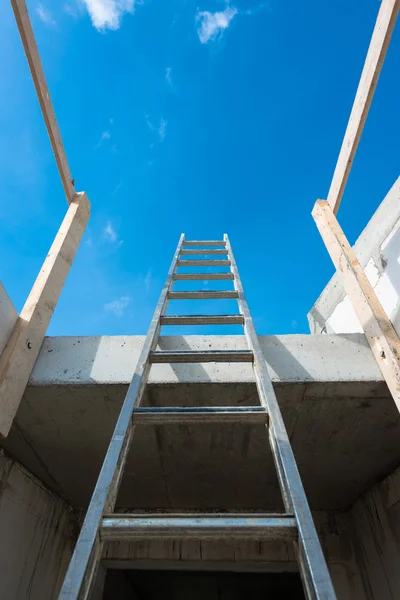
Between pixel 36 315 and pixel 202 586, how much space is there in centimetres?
587

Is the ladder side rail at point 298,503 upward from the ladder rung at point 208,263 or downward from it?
downward

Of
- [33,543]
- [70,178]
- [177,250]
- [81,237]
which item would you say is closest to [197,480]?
[33,543]

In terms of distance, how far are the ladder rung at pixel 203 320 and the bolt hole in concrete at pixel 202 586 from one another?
3877 mm

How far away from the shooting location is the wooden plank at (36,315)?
2221 mm

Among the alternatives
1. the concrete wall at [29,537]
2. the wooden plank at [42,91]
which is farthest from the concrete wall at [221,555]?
the wooden plank at [42,91]

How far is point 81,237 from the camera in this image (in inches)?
132

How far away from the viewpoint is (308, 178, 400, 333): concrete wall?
2793 mm

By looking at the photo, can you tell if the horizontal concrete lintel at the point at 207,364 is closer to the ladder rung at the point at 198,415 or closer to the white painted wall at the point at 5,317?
the white painted wall at the point at 5,317

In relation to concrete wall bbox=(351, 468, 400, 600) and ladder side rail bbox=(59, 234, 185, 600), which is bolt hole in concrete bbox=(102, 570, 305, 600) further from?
ladder side rail bbox=(59, 234, 185, 600)

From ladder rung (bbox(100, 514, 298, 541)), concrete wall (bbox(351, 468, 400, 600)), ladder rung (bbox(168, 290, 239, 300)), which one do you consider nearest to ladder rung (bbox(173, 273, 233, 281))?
ladder rung (bbox(168, 290, 239, 300))

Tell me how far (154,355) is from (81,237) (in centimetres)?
172

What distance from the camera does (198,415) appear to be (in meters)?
1.54

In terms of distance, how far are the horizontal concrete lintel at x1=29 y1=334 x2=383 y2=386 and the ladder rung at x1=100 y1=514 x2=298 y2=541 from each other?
128 cm

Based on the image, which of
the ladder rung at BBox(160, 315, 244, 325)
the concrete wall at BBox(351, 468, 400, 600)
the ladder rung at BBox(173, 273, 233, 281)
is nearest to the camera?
the ladder rung at BBox(160, 315, 244, 325)
